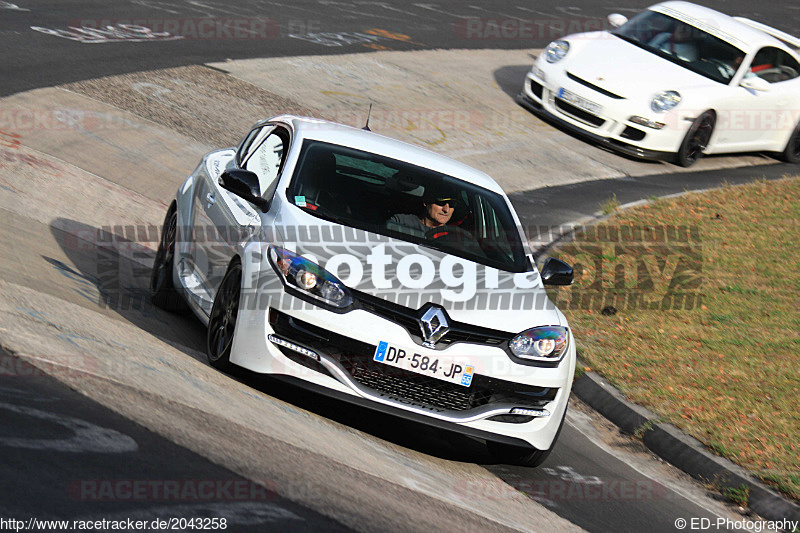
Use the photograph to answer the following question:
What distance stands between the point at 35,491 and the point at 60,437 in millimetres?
523

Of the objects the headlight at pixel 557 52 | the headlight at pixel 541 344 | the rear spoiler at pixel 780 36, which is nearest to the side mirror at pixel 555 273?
the headlight at pixel 541 344

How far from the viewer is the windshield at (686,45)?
16219 millimetres

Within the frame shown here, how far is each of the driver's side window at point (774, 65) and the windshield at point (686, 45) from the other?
1.62 ft

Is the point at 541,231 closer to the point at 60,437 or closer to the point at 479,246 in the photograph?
the point at 479,246

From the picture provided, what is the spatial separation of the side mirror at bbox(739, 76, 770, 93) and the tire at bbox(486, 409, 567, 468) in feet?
A: 36.5

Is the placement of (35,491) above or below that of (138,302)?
above

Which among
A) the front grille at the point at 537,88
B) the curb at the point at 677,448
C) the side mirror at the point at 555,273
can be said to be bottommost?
the curb at the point at 677,448

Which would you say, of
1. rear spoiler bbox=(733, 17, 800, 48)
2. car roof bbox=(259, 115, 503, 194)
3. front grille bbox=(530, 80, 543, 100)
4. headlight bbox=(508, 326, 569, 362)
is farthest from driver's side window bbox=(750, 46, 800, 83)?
headlight bbox=(508, 326, 569, 362)

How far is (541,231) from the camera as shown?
12.2 metres

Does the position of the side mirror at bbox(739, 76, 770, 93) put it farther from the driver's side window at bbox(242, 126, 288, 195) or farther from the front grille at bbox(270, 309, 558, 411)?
the front grille at bbox(270, 309, 558, 411)

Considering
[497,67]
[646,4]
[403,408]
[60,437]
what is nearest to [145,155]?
[403,408]

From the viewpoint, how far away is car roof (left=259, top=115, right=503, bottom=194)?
24.5 feet

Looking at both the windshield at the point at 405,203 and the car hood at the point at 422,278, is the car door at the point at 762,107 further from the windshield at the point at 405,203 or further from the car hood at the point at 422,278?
the car hood at the point at 422,278

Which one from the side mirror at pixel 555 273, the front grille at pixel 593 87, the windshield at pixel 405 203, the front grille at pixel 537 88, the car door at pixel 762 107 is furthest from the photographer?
the front grille at pixel 537 88
